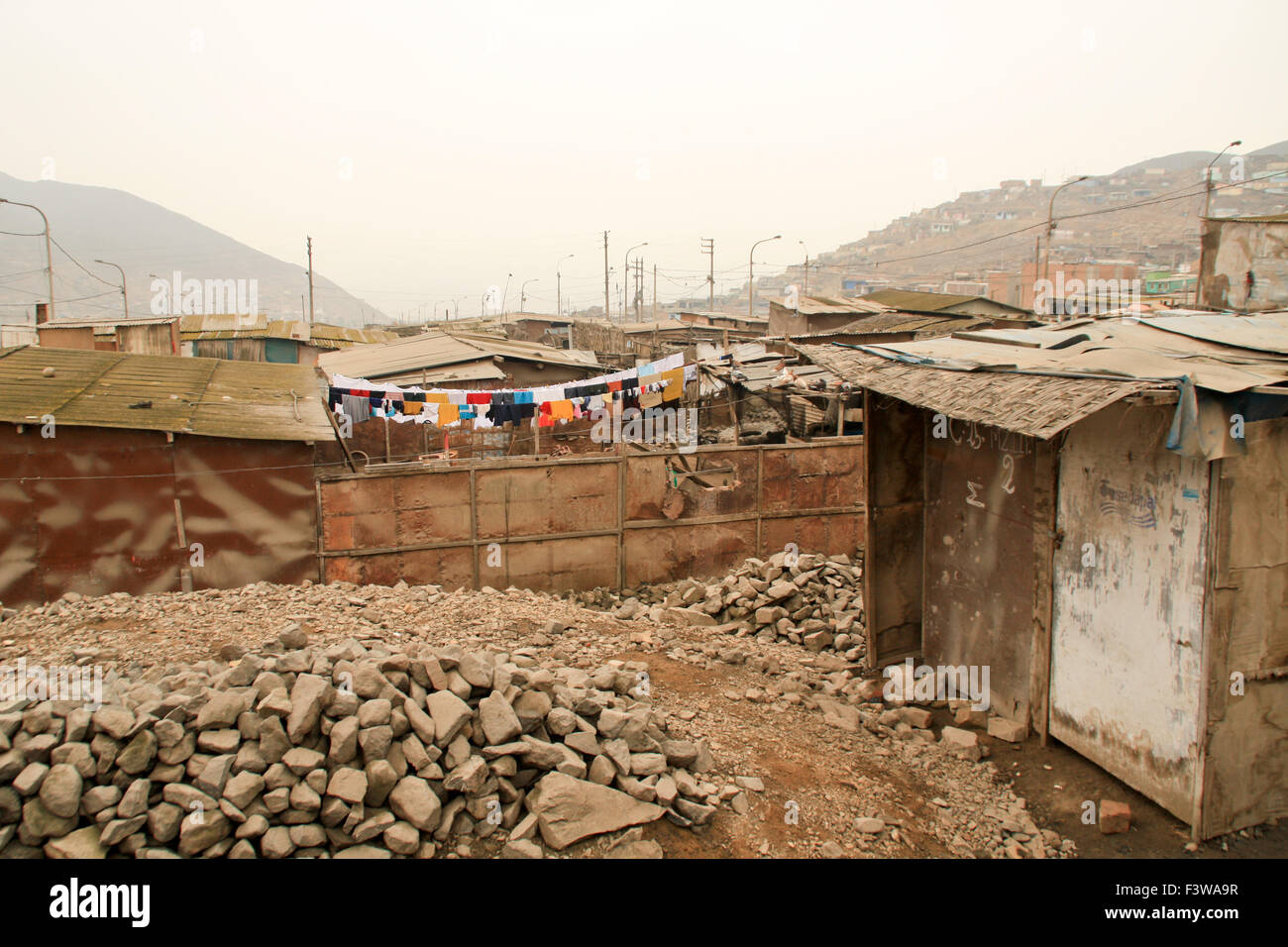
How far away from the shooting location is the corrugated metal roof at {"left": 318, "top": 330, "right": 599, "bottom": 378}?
1966 centimetres

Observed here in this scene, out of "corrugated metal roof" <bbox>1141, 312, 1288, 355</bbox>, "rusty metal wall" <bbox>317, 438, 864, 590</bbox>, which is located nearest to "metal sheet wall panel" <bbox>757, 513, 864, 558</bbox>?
"rusty metal wall" <bbox>317, 438, 864, 590</bbox>

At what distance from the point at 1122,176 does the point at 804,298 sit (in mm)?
205168

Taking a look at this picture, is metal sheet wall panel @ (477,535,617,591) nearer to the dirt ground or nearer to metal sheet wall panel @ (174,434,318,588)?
the dirt ground

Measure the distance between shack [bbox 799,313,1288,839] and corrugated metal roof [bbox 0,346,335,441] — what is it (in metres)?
8.09

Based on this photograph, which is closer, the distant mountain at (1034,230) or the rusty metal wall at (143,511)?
the rusty metal wall at (143,511)

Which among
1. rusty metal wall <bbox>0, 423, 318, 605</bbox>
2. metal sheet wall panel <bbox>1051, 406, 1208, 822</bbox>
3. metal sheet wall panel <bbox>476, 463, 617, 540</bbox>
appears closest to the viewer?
metal sheet wall panel <bbox>1051, 406, 1208, 822</bbox>

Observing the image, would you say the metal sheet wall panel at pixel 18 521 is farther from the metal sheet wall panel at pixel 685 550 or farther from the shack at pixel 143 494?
the metal sheet wall panel at pixel 685 550

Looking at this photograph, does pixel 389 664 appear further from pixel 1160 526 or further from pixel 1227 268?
pixel 1227 268

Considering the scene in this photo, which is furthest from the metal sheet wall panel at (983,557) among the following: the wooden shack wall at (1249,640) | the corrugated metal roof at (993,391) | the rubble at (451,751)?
the wooden shack wall at (1249,640)

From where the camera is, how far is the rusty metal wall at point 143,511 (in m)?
9.95

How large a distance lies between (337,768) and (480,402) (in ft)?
36.0

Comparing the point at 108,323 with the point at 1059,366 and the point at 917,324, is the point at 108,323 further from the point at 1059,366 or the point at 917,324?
the point at 1059,366

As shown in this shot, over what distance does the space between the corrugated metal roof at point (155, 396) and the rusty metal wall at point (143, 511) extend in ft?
0.66

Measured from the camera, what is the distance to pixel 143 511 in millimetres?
10289
